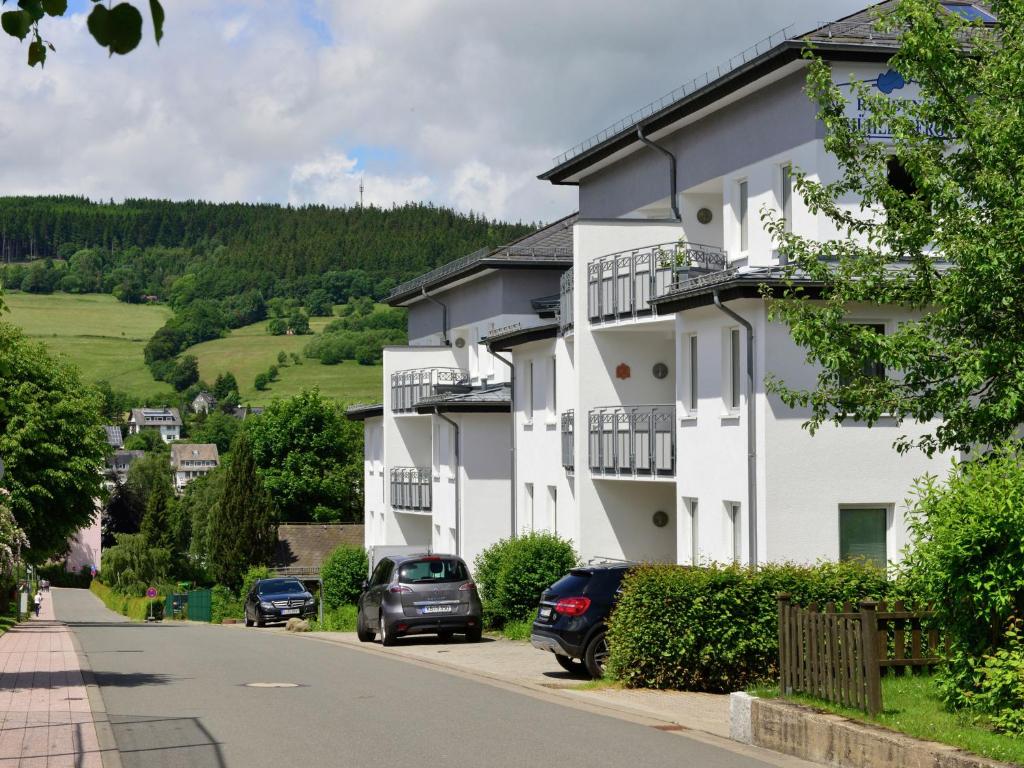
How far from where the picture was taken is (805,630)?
40.2 ft

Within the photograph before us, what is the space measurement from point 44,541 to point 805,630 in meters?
35.8

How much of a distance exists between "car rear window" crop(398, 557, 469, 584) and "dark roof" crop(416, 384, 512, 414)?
11.6 metres

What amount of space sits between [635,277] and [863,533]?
7333 mm

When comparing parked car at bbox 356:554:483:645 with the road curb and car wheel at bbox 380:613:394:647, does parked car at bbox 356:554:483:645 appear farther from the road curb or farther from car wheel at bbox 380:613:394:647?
the road curb

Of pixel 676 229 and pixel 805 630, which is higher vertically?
pixel 676 229

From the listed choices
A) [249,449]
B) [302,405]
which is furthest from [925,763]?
[302,405]

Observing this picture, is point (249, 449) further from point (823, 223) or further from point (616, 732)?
point (616, 732)

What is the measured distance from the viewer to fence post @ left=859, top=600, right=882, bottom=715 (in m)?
11.0

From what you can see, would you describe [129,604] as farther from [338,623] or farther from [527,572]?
[527,572]

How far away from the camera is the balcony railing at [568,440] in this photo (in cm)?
3032

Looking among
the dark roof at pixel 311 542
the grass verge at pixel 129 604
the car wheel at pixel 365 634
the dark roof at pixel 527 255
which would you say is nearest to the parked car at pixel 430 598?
the car wheel at pixel 365 634

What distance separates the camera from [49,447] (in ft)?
137

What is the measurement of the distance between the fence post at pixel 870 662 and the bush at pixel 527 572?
56.4ft

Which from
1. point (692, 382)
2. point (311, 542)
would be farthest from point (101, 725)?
point (311, 542)
